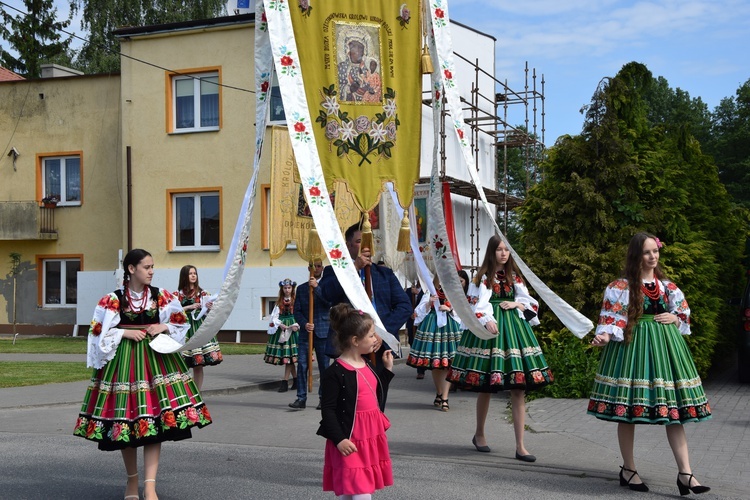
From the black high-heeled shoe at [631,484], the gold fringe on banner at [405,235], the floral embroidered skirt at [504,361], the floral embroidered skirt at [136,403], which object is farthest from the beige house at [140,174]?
the black high-heeled shoe at [631,484]

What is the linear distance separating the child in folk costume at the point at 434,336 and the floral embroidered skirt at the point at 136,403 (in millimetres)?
6313

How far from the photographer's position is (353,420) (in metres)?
5.39

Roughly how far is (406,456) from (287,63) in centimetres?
389

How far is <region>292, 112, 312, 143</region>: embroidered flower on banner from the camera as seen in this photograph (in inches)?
272

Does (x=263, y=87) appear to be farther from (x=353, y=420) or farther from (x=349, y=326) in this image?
(x=353, y=420)

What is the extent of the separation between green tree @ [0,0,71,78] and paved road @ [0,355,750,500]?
116 ft

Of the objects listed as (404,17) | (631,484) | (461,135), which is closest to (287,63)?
(404,17)

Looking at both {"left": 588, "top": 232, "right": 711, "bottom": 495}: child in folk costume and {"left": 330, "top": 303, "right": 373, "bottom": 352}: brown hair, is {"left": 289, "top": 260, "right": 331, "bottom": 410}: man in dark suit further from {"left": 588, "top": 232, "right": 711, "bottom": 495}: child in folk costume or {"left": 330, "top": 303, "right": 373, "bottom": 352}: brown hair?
{"left": 330, "top": 303, "right": 373, "bottom": 352}: brown hair

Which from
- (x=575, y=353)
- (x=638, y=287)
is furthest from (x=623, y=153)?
(x=638, y=287)

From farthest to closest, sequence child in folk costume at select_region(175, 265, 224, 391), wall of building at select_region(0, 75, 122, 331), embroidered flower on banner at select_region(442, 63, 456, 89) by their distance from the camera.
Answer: wall of building at select_region(0, 75, 122, 331) → child in folk costume at select_region(175, 265, 224, 391) → embroidered flower on banner at select_region(442, 63, 456, 89)

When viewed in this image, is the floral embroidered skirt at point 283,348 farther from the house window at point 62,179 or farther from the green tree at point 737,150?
the green tree at point 737,150

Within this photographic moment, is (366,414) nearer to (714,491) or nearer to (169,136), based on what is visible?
(714,491)

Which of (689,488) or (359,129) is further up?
(359,129)

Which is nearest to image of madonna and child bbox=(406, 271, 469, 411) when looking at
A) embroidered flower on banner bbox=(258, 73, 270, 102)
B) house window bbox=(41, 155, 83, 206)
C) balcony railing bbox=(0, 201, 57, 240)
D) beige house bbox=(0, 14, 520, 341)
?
embroidered flower on banner bbox=(258, 73, 270, 102)
